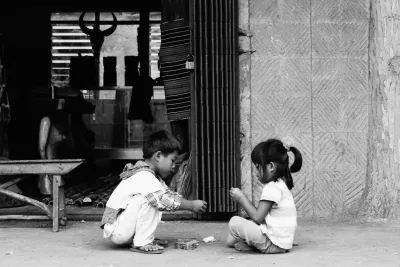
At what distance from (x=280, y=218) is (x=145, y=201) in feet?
3.32

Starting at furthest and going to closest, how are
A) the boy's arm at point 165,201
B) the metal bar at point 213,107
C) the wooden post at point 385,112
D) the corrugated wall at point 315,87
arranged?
1. the corrugated wall at point 315,87
2. the metal bar at point 213,107
3. the wooden post at point 385,112
4. the boy's arm at point 165,201

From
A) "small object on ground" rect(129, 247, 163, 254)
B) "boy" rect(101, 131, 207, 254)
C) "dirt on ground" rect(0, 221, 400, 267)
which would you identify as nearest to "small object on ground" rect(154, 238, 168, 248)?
"dirt on ground" rect(0, 221, 400, 267)

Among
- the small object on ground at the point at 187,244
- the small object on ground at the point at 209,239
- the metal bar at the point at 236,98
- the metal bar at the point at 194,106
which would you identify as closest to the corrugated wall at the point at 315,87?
the metal bar at the point at 236,98

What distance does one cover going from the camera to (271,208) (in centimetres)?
546

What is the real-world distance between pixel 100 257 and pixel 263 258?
1.19m

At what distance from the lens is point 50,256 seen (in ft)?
18.0

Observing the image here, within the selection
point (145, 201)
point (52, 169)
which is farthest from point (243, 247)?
point (52, 169)

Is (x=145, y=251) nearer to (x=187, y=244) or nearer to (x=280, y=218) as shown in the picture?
(x=187, y=244)

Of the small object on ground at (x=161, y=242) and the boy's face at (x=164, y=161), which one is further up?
the boy's face at (x=164, y=161)

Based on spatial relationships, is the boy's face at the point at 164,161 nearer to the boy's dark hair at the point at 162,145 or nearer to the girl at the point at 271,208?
the boy's dark hair at the point at 162,145

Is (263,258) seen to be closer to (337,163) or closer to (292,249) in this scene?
(292,249)

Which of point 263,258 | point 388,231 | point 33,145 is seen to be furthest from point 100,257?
point 33,145

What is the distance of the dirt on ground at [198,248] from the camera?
5.19 metres

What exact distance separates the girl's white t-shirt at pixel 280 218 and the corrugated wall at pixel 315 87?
6.11ft
